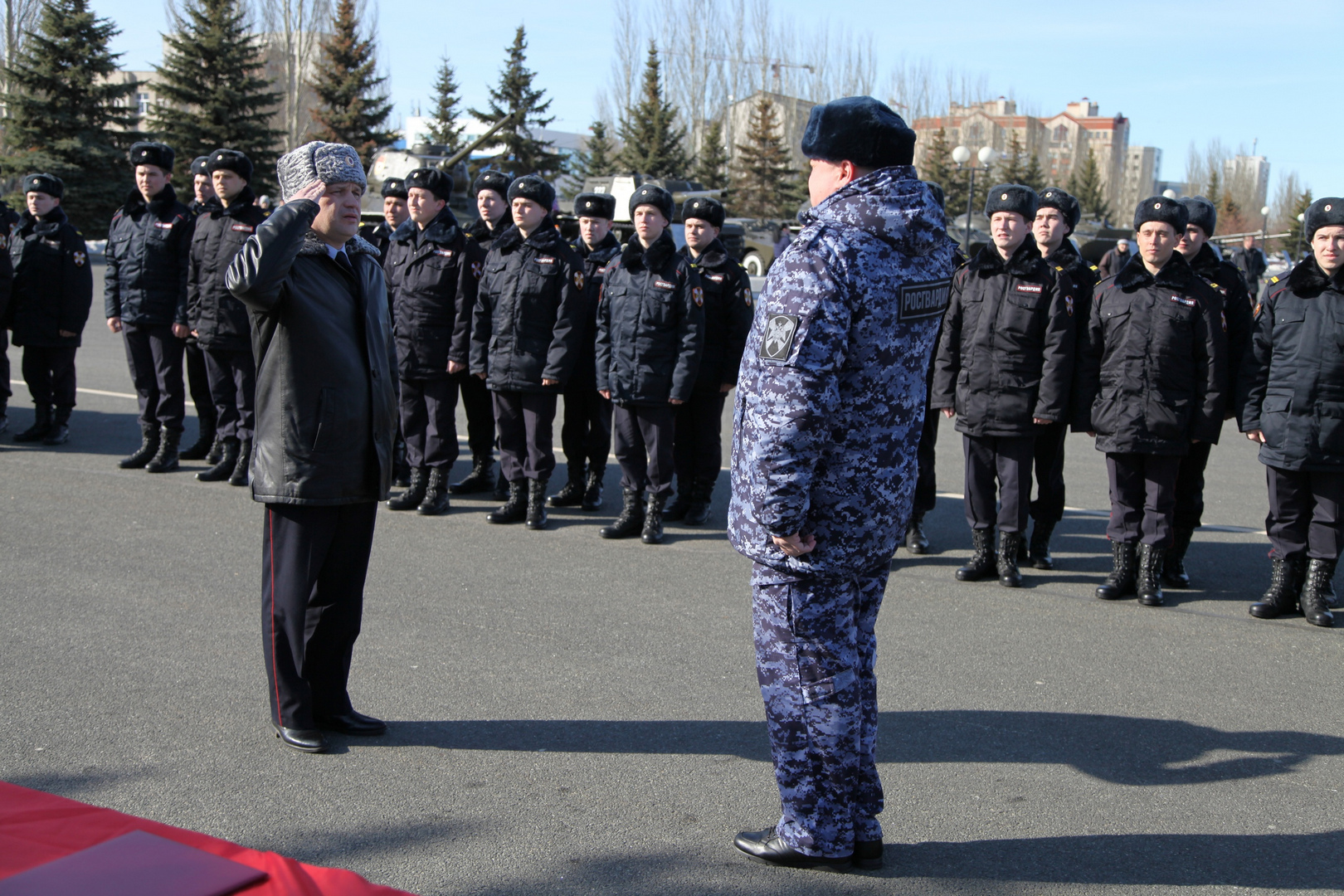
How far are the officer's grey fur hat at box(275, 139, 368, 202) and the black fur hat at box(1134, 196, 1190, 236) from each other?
4184mm

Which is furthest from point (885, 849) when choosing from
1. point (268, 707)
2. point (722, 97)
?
point (722, 97)

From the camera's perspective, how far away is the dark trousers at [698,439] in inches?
305

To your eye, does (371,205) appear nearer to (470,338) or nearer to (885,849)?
(470,338)

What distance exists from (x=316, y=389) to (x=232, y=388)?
16.1ft

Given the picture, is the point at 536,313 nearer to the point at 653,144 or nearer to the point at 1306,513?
the point at 1306,513

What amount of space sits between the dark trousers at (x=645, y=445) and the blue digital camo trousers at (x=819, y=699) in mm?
3979

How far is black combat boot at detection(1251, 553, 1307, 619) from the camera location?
589 cm

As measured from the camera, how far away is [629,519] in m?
7.22

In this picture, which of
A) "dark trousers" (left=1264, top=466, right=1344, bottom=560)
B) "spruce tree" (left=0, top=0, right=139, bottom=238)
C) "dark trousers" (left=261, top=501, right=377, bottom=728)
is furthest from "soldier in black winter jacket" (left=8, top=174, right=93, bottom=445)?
"spruce tree" (left=0, top=0, right=139, bottom=238)

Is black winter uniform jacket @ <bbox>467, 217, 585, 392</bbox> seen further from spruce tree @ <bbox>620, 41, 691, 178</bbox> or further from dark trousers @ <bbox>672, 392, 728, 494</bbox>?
spruce tree @ <bbox>620, 41, 691, 178</bbox>

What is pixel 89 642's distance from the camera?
4820 mm

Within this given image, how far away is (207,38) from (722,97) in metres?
27.1

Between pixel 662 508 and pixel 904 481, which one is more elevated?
pixel 904 481

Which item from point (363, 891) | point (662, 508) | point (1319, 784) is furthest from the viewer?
point (662, 508)
